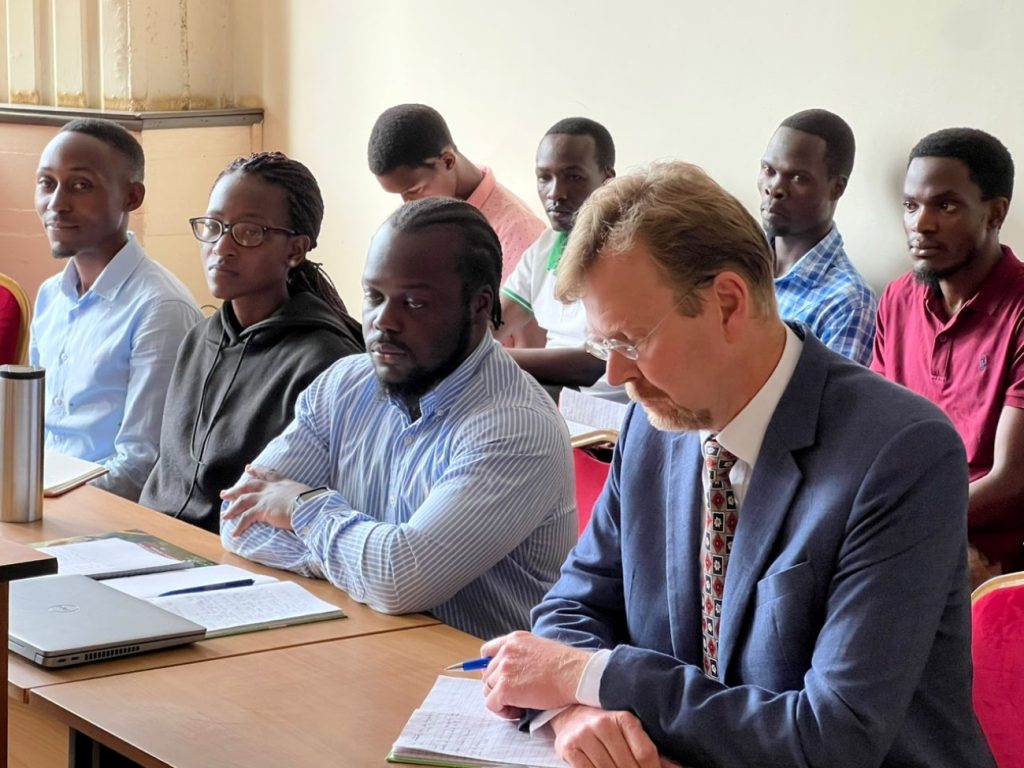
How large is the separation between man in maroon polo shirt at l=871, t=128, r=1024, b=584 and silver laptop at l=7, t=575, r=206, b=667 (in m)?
1.79

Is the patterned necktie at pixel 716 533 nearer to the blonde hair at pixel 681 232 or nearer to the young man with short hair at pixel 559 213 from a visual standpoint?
the blonde hair at pixel 681 232

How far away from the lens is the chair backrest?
3.80 m

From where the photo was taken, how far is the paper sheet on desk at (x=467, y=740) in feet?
5.51

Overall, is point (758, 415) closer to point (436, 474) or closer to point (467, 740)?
point (467, 740)

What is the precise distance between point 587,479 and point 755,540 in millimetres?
1141

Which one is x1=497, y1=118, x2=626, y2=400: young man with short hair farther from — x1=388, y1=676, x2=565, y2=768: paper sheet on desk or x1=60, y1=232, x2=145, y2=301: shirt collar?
x1=388, y1=676, x2=565, y2=768: paper sheet on desk

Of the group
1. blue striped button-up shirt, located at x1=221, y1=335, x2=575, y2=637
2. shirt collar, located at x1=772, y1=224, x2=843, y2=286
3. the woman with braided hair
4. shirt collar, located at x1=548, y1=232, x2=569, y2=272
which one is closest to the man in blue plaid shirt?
shirt collar, located at x1=772, y1=224, x2=843, y2=286

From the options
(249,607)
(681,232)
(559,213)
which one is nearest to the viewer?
(681,232)

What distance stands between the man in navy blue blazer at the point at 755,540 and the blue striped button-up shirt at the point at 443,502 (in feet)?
1.51

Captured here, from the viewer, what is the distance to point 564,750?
1663 millimetres

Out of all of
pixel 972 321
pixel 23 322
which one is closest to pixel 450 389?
pixel 972 321

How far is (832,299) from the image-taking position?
3654 millimetres

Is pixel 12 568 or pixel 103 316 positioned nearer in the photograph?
pixel 12 568

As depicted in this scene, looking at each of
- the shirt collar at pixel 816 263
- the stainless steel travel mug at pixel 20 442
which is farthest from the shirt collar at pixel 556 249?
the stainless steel travel mug at pixel 20 442
